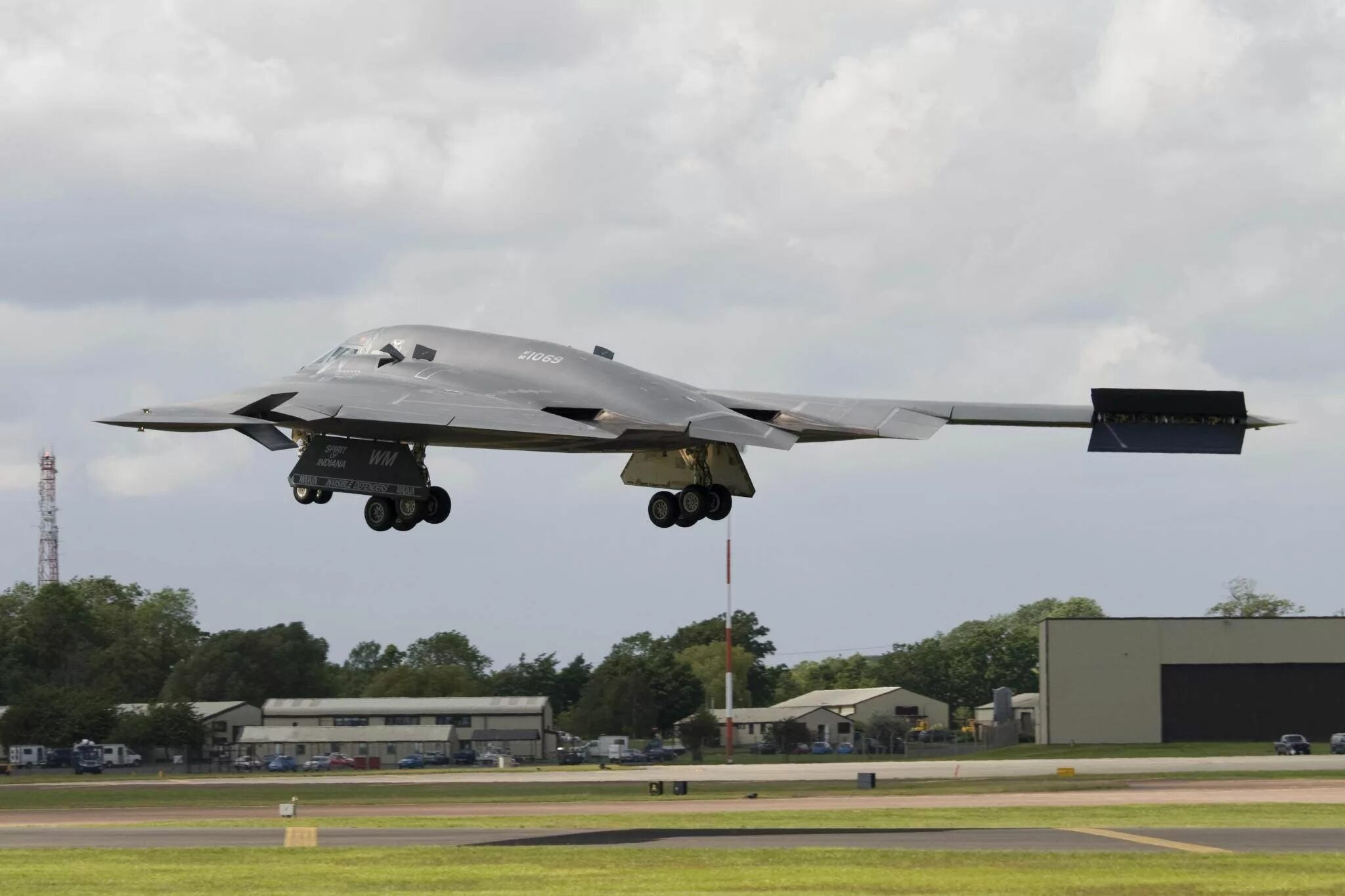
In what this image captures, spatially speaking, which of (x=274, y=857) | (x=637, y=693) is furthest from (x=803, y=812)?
(x=637, y=693)

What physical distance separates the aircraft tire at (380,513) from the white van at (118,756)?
79220 millimetres

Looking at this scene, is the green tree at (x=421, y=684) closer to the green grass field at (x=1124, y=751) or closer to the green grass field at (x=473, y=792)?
the green grass field at (x=1124, y=751)

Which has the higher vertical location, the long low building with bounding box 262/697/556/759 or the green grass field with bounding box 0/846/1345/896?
the green grass field with bounding box 0/846/1345/896

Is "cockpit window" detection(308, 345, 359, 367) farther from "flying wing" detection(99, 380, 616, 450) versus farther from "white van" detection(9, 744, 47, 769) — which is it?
"white van" detection(9, 744, 47, 769)

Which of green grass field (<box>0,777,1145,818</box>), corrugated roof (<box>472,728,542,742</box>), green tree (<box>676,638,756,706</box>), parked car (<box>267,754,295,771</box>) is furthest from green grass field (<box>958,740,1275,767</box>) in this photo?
green tree (<box>676,638,756,706</box>)

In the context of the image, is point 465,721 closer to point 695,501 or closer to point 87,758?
point 87,758

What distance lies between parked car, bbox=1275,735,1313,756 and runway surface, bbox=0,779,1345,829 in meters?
25.4

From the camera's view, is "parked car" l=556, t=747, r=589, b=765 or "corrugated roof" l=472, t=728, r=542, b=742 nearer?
"parked car" l=556, t=747, r=589, b=765

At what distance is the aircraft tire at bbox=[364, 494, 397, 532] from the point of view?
38.3 m

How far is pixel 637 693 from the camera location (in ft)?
424

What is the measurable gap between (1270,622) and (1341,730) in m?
7.81

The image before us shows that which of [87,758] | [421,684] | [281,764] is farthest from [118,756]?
[421,684]

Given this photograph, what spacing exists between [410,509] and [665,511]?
5.83m

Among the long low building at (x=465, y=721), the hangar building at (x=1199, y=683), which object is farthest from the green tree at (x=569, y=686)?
the hangar building at (x=1199, y=683)
